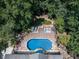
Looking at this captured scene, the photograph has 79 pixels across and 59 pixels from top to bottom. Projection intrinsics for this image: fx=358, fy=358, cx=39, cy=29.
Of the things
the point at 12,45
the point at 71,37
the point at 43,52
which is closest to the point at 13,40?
the point at 12,45

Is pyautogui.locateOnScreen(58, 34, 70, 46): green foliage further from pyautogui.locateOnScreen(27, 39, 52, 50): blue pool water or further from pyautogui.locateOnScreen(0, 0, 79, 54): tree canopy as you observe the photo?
pyautogui.locateOnScreen(27, 39, 52, 50): blue pool water

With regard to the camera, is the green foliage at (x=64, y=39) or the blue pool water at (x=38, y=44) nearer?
the green foliage at (x=64, y=39)

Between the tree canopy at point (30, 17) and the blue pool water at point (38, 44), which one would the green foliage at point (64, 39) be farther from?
the blue pool water at point (38, 44)

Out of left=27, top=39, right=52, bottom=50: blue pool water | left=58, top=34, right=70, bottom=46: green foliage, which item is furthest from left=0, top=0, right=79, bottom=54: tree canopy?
left=27, top=39, right=52, bottom=50: blue pool water

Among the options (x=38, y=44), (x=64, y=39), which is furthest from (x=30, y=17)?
(x=64, y=39)

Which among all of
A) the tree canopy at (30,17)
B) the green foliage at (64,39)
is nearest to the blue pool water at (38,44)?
the green foliage at (64,39)

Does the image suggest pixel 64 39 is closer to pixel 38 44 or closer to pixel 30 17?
pixel 38 44

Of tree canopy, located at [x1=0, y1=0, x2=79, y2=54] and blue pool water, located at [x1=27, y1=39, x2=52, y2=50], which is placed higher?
tree canopy, located at [x1=0, y1=0, x2=79, y2=54]

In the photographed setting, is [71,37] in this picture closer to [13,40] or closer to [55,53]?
[55,53]
